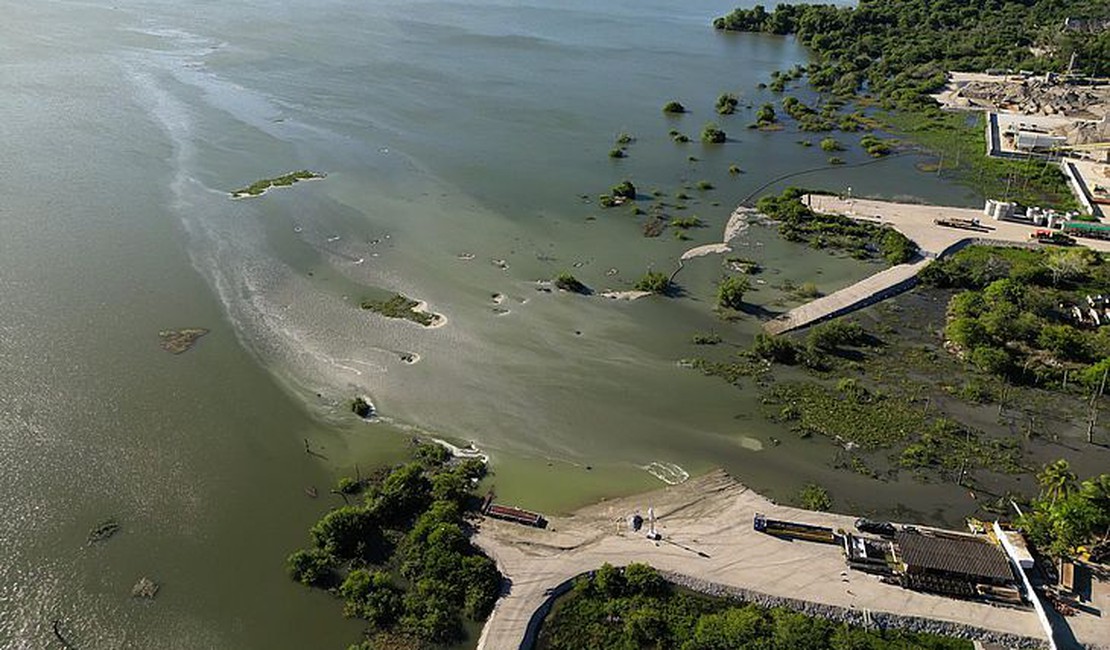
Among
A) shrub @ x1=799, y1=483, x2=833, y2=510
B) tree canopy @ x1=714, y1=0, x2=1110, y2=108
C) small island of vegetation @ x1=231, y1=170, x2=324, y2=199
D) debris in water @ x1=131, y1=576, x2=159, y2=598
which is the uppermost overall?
tree canopy @ x1=714, y1=0, x2=1110, y2=108

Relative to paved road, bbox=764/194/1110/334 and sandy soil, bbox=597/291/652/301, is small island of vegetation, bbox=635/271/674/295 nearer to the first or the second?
sandy soil, bbox=597/291/652/301

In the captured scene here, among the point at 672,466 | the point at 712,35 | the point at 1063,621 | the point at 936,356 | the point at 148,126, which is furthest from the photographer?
the point at 712,35

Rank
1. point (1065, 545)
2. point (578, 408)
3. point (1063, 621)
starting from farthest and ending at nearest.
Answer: point (578, 408) < point (1065, 545) < point (1063, 621)

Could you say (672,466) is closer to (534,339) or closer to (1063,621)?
(534,339)

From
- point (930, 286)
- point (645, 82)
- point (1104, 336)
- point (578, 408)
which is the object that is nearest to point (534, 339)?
point (578, 408)

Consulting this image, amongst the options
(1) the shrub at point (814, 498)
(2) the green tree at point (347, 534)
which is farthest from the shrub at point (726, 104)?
(2) the green tree at point (347, 534)

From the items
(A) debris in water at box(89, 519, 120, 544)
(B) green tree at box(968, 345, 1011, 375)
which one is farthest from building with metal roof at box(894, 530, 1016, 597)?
(A) debris in water at box(89, 519, 120, 544)
